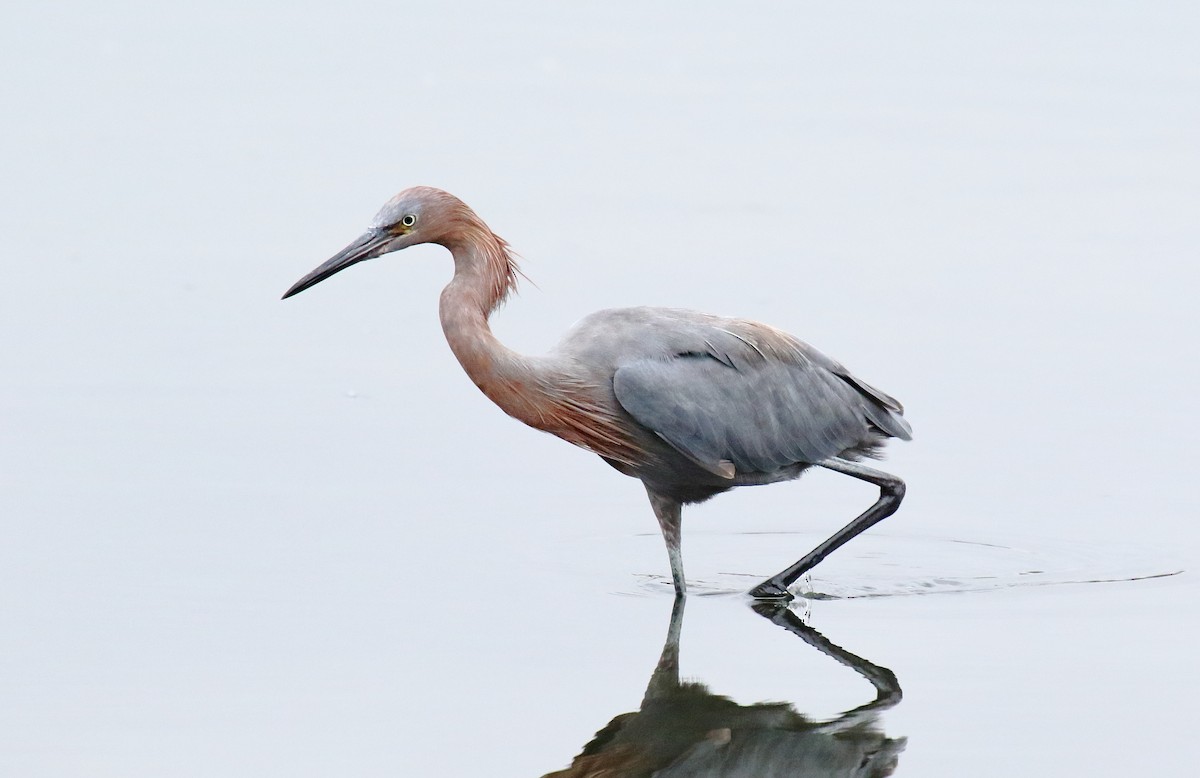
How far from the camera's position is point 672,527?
7.75 meters

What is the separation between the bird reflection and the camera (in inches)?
241

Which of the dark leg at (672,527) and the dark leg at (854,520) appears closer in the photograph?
the dark leg at (672,527)

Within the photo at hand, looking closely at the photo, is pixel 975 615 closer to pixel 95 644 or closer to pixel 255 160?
pixel 95 644

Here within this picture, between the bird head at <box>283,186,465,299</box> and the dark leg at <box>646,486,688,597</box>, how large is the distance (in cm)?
129

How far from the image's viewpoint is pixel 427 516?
833cm

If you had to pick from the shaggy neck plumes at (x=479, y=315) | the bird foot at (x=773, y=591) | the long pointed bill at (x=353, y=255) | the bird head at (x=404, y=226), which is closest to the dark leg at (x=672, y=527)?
the bird foot at (x=773, y=591)

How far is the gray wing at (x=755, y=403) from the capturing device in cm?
744

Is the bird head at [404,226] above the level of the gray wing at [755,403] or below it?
above

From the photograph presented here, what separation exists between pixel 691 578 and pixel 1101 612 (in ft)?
5.10

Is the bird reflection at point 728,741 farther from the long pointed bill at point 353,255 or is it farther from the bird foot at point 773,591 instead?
the long pointed bill at point 353,255

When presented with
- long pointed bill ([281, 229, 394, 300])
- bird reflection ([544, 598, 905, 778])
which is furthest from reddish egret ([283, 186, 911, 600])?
bird reflection ([544, 598, 905, 778])

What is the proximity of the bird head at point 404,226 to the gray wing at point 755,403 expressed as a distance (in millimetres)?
836

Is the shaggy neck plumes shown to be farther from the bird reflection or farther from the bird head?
the bird reflection

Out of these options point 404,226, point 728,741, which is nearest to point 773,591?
point 728,741
